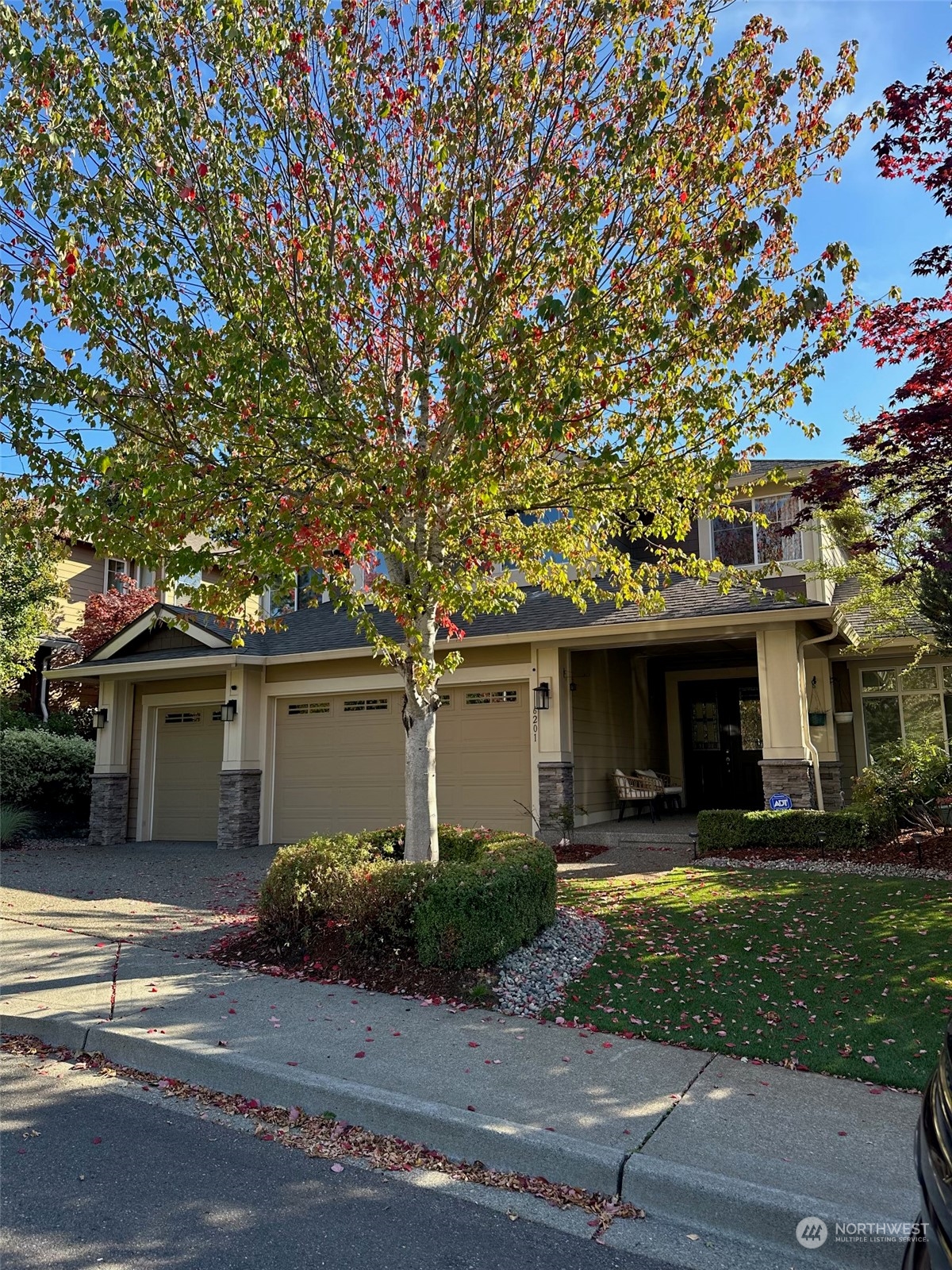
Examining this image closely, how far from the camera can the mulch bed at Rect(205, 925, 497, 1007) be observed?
5809mm

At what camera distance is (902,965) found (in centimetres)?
589

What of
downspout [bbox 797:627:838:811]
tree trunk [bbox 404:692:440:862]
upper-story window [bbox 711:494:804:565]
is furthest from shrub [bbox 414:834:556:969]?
upper-story window [bbox 711:494:804:565]

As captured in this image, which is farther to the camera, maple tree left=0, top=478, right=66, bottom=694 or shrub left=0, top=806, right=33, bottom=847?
maple tree left=0, top=478, right=66, bottom=694

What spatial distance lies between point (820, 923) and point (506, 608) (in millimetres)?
3798

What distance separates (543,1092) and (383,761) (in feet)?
32.4

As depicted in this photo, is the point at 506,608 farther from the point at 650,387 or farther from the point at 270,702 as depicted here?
the point at 270,702

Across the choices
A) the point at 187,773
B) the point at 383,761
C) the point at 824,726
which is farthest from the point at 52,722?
the point at 824,726

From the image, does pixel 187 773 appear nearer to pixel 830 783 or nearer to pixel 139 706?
pixel 139 706

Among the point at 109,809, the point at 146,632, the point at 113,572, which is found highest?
the point at 113,572

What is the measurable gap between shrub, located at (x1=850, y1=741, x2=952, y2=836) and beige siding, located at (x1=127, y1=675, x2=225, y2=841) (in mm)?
11177

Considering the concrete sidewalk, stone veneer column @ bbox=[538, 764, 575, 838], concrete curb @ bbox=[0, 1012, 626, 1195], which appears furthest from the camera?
stone veneer column @ bbox=[538, 764, 575, 838]

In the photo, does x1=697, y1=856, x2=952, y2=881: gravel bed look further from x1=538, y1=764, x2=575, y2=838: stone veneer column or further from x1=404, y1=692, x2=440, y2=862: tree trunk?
x1=404, y1=692, x2=440, y2=862: tree trunk

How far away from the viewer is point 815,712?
45.4 ft

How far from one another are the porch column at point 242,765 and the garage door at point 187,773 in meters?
0.83
